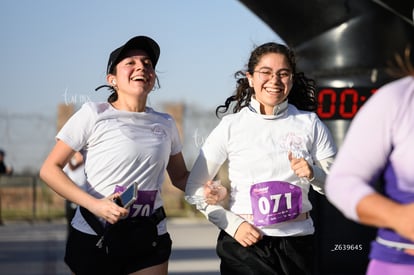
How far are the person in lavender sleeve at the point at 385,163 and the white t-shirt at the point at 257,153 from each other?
1397mm

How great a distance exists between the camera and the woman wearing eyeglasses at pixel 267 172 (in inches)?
146

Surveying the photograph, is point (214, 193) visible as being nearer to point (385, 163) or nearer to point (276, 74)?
point (276, 74)

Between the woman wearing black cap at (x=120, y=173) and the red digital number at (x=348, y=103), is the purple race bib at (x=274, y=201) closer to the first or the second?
the woman wearing black cap at (x=120, y=173)

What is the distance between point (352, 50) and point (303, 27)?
35 cm

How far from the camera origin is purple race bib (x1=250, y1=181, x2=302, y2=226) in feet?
12.1

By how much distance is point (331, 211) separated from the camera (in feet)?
21.1

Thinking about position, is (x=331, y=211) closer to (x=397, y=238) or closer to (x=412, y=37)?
(x=412, y=37)

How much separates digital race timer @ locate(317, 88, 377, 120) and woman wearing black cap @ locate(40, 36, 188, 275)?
2472mm

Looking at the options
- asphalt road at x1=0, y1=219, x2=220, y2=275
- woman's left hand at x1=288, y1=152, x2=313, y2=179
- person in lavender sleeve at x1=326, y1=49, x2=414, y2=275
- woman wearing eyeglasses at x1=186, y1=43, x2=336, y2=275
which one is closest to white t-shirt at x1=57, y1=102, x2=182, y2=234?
woman wearing eyeglasses at x1=186, y1=43, x2=336, y2=275

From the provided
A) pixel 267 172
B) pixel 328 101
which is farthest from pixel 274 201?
pixel 328 101

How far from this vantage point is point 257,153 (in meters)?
3.75

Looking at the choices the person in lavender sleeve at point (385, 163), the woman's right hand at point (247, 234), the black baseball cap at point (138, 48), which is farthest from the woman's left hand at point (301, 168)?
the person in lavender sleeve at point (385, 163)

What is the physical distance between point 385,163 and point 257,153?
4.82ft

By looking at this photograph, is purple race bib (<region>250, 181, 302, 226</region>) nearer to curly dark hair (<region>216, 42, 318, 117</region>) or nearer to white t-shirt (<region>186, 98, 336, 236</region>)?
white t-shirt (<region>186, 98, 336, 236</region>)
